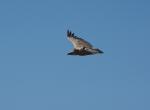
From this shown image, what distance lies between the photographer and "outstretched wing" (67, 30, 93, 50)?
2539 inches

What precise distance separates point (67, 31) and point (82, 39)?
5.03 metres

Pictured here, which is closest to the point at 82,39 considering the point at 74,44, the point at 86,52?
the point at 74,44

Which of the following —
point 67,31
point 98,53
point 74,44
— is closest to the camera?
point 98,53

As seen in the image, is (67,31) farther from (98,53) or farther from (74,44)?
(98,53)

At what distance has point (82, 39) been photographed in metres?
68.3

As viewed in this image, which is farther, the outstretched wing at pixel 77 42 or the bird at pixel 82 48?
the outstretched wing at pixel 77 42

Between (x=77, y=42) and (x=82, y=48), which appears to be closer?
(x=82, y=48)

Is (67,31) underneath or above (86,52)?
above

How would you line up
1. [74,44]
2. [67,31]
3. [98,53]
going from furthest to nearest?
1. [67,31]
2. [74,44]
3. [98,53]

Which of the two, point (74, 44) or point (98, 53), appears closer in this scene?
point (98, 53)

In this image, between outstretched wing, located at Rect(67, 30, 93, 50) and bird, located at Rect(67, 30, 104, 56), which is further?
outstretched wing, located at Rect(67, 30, 93, 50)

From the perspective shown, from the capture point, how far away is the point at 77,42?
6706 centimetres

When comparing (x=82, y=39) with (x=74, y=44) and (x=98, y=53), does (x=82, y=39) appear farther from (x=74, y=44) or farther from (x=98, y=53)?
(x=98, y=53)

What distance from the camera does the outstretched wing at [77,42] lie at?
6450 cm
